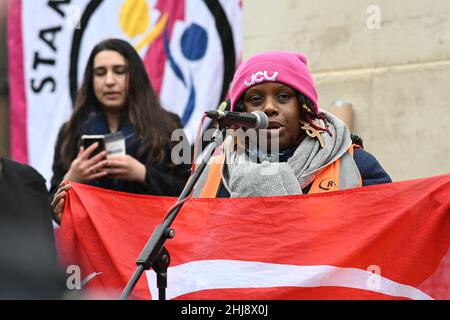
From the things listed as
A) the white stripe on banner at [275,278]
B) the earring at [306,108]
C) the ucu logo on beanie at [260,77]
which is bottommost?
the white stripe on banner at [275,278]

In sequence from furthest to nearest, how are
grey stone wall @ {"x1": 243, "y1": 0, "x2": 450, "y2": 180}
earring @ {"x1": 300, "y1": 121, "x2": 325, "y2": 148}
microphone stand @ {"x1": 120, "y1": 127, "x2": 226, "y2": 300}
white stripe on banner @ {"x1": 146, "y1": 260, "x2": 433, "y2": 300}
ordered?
grey stone wall @ {"x1": 243, "y1": 0, "x2": 450, "y2": 180} < earring @ {"x1": 300, "y1": 121, "x2": 325, "y2": 148} < white stripe on banner @ {"x1": 146, "y1": 260, "x2": 433, "y2": 300} < microphone stand @ {"x1": 120, "y1": 127, "x2": 226, "y2": 300}

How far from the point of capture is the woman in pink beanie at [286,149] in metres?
4.09

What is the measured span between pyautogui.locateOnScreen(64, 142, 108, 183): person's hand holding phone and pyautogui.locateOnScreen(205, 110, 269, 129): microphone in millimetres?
1898

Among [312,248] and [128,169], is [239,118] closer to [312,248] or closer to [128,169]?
[312,248]

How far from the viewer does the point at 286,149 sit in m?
4.31

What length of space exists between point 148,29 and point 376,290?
435 cm

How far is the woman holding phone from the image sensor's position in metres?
5.33

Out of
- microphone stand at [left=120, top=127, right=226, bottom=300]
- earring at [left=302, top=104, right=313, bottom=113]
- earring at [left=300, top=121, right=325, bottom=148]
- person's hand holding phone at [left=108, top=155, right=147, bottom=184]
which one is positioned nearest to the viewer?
microphone stand at [left=120, top=127, right=226, bottom=300]

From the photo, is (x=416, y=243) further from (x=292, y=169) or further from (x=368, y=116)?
(x=368, y=116)

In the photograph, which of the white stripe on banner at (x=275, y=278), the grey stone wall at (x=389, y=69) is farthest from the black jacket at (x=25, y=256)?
the grey stone wall at (x=389, y=69)

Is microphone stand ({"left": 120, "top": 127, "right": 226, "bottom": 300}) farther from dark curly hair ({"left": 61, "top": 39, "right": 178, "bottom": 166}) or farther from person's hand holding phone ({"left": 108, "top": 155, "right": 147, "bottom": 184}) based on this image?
dark curly hair ({"left": 61, "top": 39, "right": 178, "bottom": 166})

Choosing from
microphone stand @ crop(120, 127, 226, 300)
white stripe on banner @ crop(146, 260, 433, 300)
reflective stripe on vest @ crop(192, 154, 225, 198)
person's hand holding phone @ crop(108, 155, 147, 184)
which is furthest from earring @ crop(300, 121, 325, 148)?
person's hand holding phone @ crop(108, 155, 147, 184)

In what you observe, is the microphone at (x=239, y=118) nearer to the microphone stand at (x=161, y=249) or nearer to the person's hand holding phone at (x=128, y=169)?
the microphone stand at (x=161, y=249)
